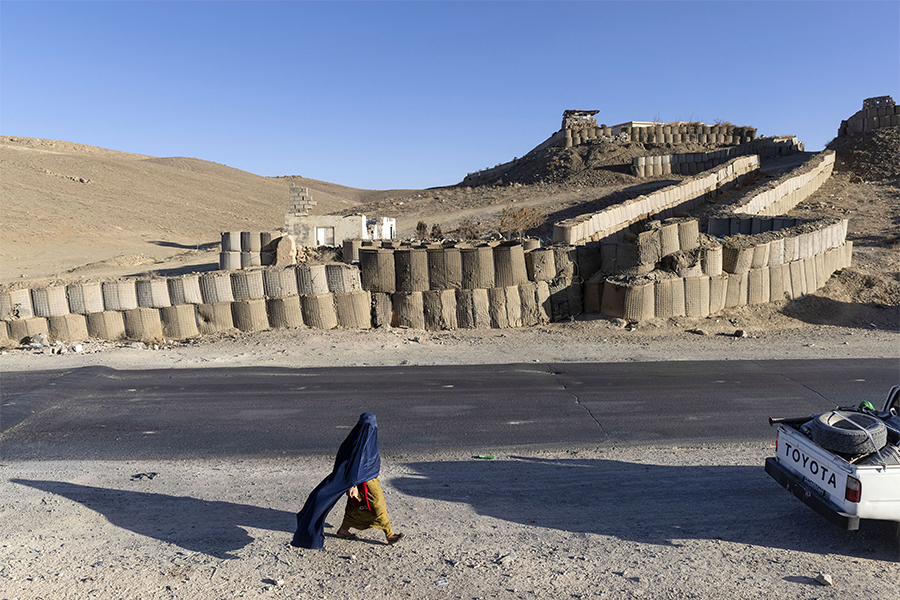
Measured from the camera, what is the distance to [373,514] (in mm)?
5355

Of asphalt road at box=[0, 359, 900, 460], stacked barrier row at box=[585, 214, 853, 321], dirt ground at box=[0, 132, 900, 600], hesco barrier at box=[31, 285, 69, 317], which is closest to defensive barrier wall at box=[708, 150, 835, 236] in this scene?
stacked barrier row at box=[585, 214, 853, 321]

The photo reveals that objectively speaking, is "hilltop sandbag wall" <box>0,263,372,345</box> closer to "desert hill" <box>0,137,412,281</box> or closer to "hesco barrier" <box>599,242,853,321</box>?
"hesco barrier" <box>599,242,853,321</box>

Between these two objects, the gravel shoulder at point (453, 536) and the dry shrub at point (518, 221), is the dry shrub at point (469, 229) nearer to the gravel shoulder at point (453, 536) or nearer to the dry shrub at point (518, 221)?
the dry shrub at point (518, 221)

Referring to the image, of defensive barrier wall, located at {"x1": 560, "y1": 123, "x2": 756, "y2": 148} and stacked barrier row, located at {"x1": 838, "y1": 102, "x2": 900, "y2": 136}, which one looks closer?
stacked barrier row, located at {"x1": 838, "y1": 102, "x2": 900, "y2": 136}

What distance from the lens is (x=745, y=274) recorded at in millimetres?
15500

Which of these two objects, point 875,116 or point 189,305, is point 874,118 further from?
point 189,305

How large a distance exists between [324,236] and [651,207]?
42.7 feet

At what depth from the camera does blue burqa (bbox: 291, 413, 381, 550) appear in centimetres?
518

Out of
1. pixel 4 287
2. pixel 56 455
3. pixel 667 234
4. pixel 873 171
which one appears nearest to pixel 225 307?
pixel 4 287

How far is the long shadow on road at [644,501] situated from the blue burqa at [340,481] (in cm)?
145

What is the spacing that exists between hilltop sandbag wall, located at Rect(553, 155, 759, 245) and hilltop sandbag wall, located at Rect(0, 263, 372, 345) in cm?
757

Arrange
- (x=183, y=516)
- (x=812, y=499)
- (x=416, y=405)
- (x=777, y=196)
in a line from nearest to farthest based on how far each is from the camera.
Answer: (x=812, y=499)
(x=183, y=516)
(x=416, y=405)
(x=777, y=196)

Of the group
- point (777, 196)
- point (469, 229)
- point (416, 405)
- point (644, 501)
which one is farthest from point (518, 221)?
point (644, 501)

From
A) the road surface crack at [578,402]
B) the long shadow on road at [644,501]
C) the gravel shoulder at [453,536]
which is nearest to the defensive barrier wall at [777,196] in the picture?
the road surface crack at [578,402]
